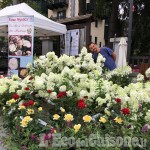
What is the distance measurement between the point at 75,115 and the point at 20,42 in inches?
209

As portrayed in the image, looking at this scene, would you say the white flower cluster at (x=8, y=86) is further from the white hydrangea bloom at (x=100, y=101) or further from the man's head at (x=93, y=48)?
the man's head at (x=93, y=48)

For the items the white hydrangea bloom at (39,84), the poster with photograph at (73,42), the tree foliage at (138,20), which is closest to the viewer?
the white hydrangea bloom at (39,84)

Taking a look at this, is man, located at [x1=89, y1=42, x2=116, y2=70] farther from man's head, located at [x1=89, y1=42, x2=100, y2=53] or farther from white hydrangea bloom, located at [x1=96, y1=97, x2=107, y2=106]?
white hydrangea bloom, located at [x1=96, y1=97, x2=107, y2=106]

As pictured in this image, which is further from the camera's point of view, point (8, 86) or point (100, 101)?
point (8, 86)

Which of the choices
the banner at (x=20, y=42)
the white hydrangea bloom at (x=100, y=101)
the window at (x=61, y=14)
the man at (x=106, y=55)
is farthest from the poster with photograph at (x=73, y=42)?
the window at (x=61, y=14)

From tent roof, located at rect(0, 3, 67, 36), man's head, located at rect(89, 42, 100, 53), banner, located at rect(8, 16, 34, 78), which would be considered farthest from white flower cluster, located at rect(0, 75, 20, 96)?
tent roof, located at rect(0, 3, 67, 36)

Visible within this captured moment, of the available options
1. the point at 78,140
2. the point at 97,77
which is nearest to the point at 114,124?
the point at 78,140

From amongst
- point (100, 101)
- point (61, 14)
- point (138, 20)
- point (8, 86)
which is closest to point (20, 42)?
point (8, 86)

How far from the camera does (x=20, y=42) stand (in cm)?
845

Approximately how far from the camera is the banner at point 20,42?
837cm

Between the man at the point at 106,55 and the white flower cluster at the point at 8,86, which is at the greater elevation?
the man at the point at 106,55

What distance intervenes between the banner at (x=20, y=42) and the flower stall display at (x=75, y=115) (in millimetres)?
3598

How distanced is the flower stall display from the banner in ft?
11.8

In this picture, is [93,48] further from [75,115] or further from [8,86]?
[75,115]
